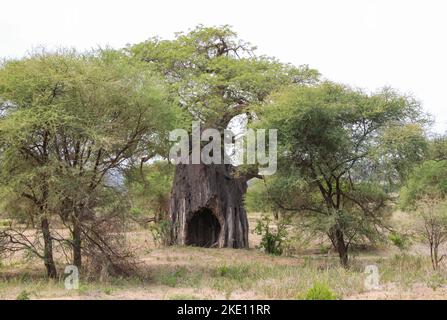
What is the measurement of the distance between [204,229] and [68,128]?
12997 mm

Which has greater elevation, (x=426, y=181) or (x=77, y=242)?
(x=426, y=181)

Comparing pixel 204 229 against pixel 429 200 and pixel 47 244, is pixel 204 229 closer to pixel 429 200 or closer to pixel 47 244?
pixel 429 200

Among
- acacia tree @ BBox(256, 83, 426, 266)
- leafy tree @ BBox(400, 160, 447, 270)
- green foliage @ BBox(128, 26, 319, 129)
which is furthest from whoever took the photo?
green foliage @ BBox(128, 26, 319, 129)

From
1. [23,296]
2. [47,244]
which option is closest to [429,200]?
[47,244]

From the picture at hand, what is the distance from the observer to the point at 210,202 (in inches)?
978

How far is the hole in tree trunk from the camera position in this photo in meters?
26.1

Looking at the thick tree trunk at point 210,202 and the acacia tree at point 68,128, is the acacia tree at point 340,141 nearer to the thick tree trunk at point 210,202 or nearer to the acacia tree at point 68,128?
the acacia tree at point 68,128

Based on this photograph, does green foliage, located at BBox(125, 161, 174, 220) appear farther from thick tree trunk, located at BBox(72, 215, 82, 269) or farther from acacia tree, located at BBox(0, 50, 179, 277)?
thick tree trunk, located at BBox(72, 215, 82, 269)

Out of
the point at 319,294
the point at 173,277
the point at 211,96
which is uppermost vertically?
the point at 211,96

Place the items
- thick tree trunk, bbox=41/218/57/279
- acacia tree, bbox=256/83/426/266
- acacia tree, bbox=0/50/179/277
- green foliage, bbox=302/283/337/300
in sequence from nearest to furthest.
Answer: green foliage, bbox=302/283/337/300 → acacia tree, bbox=0/50/179/277 → thick tree trunk, bbox=41/218/57/279 → acacia tree, bbox=256/83/426/266

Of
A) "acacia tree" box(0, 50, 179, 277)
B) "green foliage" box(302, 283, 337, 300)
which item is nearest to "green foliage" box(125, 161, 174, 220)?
"acacia tree" box(0, 50, 179, 277)

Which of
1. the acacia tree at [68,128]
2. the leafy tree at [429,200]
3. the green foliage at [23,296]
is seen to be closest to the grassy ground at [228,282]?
the green foliage at [23,296]

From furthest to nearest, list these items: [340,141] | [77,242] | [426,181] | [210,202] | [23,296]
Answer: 1. [426,181]
2. [210,202]
3. [340,141]
4. [77,242]
5. [23,296]

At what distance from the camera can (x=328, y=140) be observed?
18.4m
